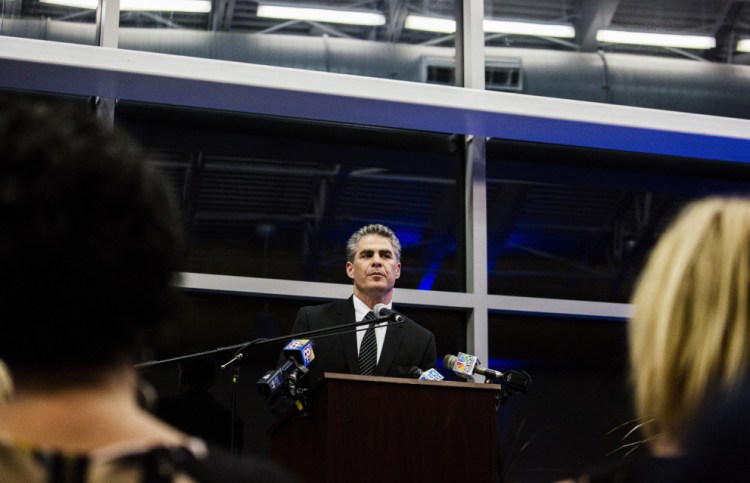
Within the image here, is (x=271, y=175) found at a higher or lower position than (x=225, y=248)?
higher

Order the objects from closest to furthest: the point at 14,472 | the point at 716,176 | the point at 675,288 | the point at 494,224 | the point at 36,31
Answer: the point at 14,472
the point at 675,288
the point at 36,31
the point at 494,224
the point at 716,176

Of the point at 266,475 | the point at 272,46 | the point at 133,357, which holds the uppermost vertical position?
the point at 272,46

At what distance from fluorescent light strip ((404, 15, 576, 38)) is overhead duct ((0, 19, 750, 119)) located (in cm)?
14

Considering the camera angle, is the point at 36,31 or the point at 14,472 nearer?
the point at 14,472

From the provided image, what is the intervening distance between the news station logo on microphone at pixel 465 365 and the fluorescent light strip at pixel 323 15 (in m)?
2.84

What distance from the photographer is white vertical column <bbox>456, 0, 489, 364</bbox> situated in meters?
5.96

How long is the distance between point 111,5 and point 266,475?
5.26 meters

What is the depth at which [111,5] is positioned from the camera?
5852 mm

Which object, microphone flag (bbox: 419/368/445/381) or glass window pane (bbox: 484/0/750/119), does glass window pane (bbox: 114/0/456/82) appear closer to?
glass window pane (bbox: 484/0/750/119)

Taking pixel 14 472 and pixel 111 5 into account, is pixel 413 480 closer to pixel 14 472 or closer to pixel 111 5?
pixel 14 472

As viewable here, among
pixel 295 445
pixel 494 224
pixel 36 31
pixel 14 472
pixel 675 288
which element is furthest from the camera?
pixel 494 224

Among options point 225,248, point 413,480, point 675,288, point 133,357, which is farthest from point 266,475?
point 225,248

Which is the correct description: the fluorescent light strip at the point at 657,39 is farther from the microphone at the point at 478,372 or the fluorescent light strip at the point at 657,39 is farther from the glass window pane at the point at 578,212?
the microphone at the point at 478,372

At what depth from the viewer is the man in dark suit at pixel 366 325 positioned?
4711mm
